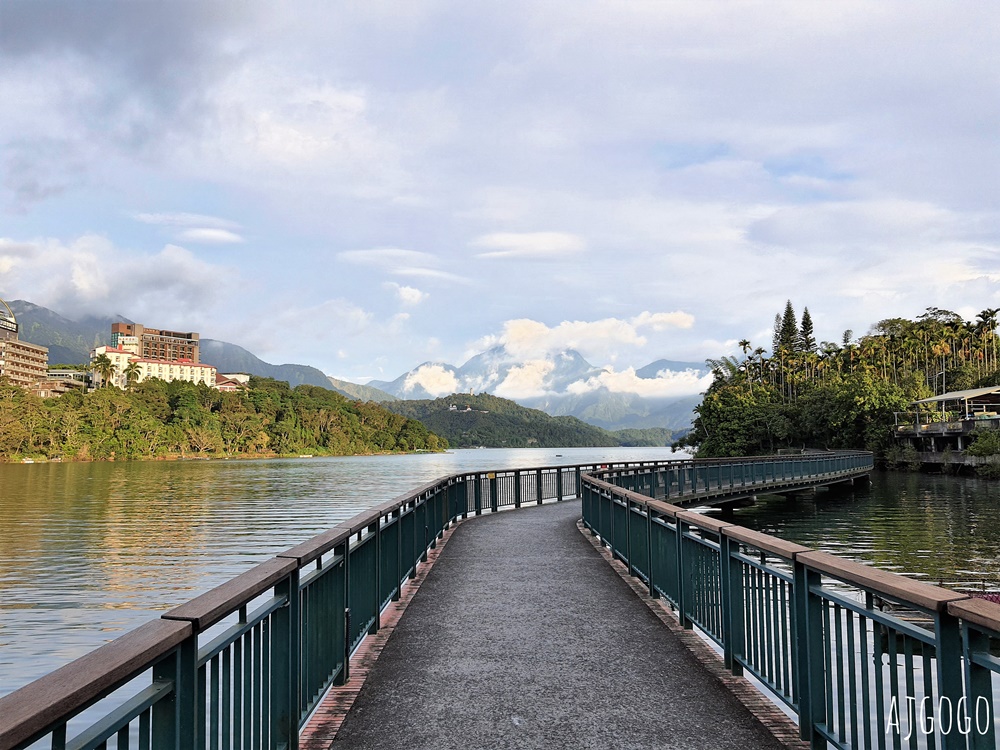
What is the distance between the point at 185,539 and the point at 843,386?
210ft

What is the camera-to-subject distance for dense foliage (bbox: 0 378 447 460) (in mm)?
105250

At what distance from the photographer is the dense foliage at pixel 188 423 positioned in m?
105

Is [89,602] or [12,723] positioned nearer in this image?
[12,723]

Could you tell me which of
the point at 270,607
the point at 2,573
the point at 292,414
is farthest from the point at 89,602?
the point at 292,414

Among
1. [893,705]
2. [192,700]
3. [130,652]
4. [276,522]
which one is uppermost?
[130,652]

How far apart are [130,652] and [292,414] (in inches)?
6472

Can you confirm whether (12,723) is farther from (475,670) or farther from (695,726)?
(475,670)

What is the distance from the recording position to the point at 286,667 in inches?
166

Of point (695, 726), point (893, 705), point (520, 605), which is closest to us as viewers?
point (893, 705)

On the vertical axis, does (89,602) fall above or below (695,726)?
below

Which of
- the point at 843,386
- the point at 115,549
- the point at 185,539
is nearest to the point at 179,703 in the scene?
the point at 115,549

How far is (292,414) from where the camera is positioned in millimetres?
160875

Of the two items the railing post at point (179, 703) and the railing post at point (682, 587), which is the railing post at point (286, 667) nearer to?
the railing post at point (179, 703)

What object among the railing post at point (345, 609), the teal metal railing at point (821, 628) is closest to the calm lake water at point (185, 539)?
the railing post at point (345, 609)
